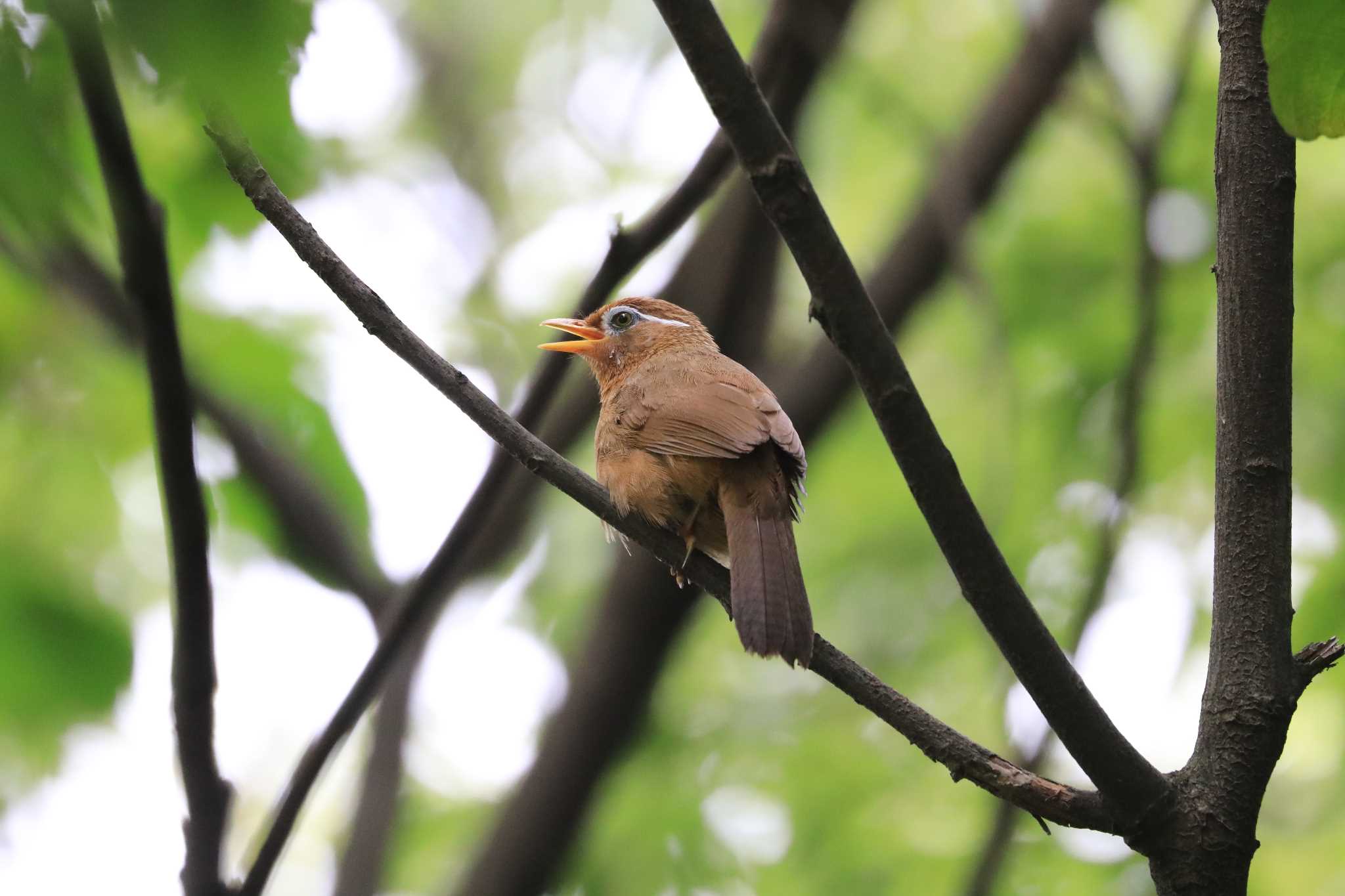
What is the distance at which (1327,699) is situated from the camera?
5867 mm

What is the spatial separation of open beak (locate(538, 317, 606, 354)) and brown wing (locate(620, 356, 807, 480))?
39 centimetres

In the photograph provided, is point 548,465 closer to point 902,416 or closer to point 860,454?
point 902,416

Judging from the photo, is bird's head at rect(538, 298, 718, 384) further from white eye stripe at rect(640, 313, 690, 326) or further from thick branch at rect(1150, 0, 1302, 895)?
thick branch at rect(1150, 0, 1302, 895)

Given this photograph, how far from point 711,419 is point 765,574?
0.85 m

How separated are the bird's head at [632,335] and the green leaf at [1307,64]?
12.3 feet

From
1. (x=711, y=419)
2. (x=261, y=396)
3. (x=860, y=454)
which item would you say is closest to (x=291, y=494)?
(x=261, y=396)

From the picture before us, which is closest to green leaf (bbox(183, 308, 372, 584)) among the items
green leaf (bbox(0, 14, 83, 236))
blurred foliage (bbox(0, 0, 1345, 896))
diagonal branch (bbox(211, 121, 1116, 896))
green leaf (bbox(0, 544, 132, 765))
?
blurred foliage (bbox(0, 0, 1345, 896))

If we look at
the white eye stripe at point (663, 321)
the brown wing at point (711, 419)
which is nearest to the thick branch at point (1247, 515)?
the brown wing at point (711, 419)


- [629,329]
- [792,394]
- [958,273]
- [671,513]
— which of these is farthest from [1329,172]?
[671,513]

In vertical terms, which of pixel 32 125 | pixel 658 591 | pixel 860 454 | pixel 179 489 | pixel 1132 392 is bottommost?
pixel 179 489

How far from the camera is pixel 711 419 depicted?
4207 millimetres

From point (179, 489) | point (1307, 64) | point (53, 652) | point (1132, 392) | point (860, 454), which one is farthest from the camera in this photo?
point (860, 454)

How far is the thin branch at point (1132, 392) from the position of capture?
171 inches

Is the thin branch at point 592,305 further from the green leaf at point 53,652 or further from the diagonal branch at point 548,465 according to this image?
the green leaf at point 53,652
